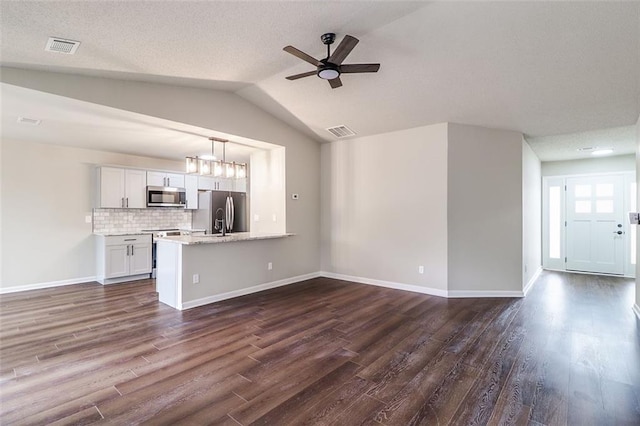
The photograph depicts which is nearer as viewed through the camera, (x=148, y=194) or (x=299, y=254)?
(x=299, y=254)

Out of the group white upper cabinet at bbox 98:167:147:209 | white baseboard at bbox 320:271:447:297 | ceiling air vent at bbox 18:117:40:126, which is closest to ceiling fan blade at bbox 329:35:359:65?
white baseboard at bbox 320:271:447:297

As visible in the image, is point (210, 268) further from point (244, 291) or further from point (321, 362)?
point (321, 362)

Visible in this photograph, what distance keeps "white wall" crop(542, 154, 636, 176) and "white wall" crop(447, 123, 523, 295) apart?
3.10 m

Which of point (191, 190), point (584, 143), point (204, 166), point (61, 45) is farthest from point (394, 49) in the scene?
point (191, 190)

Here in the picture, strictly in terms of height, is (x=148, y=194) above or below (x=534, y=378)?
above

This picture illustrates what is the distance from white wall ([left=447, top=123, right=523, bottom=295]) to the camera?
4477 mm

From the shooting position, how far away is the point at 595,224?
6.25 meters

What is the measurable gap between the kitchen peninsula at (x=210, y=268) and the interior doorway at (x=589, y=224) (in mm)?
6122

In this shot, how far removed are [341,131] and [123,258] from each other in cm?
451

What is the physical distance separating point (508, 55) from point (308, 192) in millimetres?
3644

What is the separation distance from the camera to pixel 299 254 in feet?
18.2

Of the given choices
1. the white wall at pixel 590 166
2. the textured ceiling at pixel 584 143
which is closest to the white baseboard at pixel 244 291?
the textured ceiling at pixel 584 143

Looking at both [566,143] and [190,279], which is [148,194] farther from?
[566,143]

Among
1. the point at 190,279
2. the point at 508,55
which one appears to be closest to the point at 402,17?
the point at 508,55
